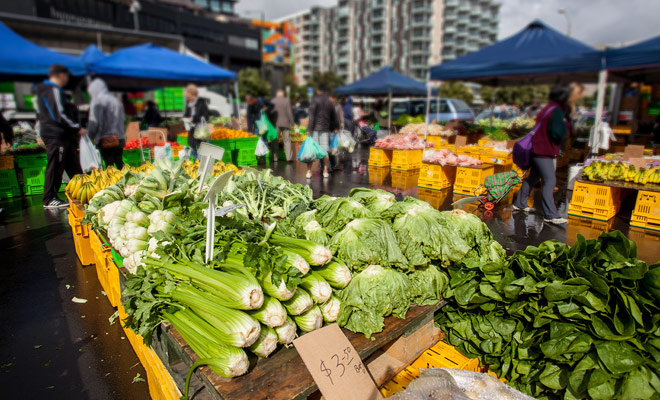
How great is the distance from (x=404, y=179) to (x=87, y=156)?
6.63m

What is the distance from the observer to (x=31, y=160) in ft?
26.0

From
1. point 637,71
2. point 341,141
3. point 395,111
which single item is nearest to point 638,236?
point 341,141

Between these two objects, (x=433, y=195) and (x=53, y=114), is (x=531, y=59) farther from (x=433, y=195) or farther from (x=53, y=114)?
(x=53, y=114)

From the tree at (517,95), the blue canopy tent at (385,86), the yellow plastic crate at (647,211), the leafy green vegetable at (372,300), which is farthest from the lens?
the tree at (517,95)

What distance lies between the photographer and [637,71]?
13016 millimetres

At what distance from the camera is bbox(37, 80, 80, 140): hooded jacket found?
6.32m

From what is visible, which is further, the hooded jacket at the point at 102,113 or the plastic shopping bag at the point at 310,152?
the plastic shopping bag at the point at 310,152

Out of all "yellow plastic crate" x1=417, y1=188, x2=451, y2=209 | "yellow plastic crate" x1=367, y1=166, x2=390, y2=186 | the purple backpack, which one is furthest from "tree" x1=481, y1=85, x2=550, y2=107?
the purple backpack

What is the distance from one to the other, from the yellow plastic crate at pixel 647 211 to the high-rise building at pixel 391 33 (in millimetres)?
76401

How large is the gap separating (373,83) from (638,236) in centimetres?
1359

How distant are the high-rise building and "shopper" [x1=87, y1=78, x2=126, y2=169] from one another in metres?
76.0

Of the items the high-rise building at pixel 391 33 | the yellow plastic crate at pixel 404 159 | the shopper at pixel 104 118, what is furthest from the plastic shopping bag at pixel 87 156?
the high-rise building at pixel 391 33

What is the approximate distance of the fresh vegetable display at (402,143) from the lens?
9.77 m

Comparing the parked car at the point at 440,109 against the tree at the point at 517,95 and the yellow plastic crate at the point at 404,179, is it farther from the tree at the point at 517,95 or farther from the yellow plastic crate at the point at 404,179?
the tree at the point at 517,95
